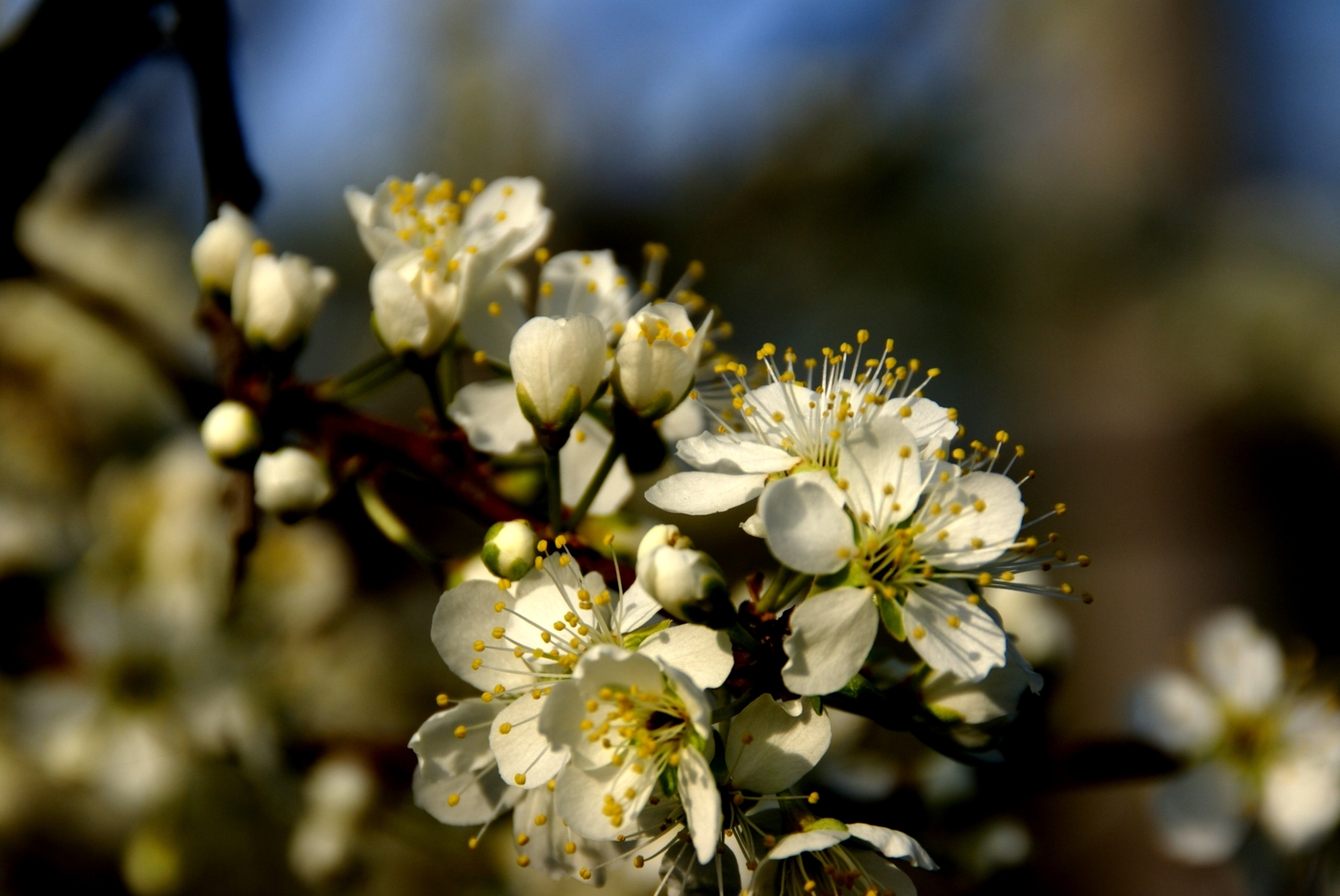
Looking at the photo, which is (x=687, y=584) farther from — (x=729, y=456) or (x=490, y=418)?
(x=490, y=418)

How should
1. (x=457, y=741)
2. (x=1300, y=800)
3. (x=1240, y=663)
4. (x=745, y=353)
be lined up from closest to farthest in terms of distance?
(x=457, y=741)
(x=1300, y=800)
(x=1240, y=663)
(x=745, y=353)

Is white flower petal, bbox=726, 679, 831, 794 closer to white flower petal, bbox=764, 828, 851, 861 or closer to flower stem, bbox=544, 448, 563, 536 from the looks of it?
white flower petal, bbox=764, 828, 851, 861

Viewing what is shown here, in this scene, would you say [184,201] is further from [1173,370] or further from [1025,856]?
[1173,370]

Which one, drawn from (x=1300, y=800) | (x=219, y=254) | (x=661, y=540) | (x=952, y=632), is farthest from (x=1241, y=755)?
(x=219, y=254)

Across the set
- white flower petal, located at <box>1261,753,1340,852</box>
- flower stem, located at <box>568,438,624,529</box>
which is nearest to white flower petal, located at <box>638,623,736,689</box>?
flower stem, located at <box>568,438,624,529</box>

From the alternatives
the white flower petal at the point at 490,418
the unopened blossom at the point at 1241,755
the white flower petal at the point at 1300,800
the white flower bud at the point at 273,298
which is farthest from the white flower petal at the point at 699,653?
the white flower petal at the point at 1300,800

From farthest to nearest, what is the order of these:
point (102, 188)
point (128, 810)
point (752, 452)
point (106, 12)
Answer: point (102, 188) → point (128, 810) → point (106, 12) → point (752, 452)

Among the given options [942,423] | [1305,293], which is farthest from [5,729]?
[1305,293]
